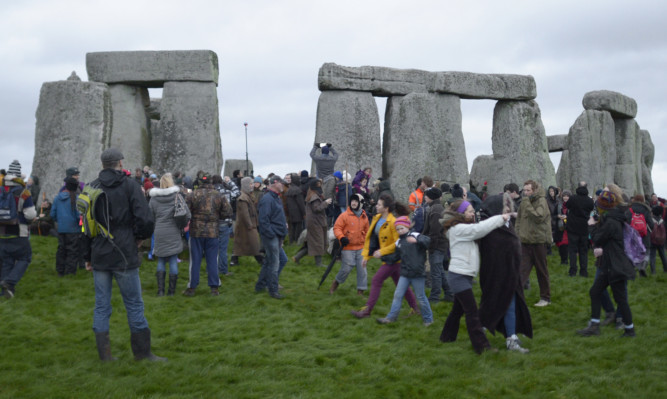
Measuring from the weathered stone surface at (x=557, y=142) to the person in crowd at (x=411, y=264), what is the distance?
72.0 feet

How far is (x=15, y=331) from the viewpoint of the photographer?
779 centimetres

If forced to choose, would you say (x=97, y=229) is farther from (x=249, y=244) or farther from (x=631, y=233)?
(x=631, y=233)

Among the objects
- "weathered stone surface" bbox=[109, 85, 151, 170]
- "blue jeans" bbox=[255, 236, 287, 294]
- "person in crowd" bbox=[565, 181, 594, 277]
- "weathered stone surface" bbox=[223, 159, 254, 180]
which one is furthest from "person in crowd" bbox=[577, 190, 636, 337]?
"weathered stone surface" bbox=[223, 159, 254, 180]

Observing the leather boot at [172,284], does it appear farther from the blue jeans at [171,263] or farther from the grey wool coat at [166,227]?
the grey wool coat at [166,227]

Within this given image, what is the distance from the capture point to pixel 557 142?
28.7 m

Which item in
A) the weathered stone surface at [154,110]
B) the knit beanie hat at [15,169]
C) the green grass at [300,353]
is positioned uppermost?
the weathered stone surface at [154,110]

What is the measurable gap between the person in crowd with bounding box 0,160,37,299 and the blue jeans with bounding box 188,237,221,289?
7.33 feet

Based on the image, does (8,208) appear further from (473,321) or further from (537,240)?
(537,240)

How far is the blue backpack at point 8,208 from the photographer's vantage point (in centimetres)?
915

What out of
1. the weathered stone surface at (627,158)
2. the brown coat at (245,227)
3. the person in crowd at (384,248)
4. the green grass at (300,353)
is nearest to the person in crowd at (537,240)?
the green grass at (300,353)

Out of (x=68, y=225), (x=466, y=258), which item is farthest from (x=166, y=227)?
(x=466, y=258)

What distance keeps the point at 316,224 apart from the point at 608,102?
1536 centimetres

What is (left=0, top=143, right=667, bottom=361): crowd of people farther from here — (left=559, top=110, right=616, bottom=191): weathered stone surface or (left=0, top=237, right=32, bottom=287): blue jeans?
(left=559, top=110, right=616, bottom=191): weathered stone surface

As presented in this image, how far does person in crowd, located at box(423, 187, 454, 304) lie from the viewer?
9.35 metres
